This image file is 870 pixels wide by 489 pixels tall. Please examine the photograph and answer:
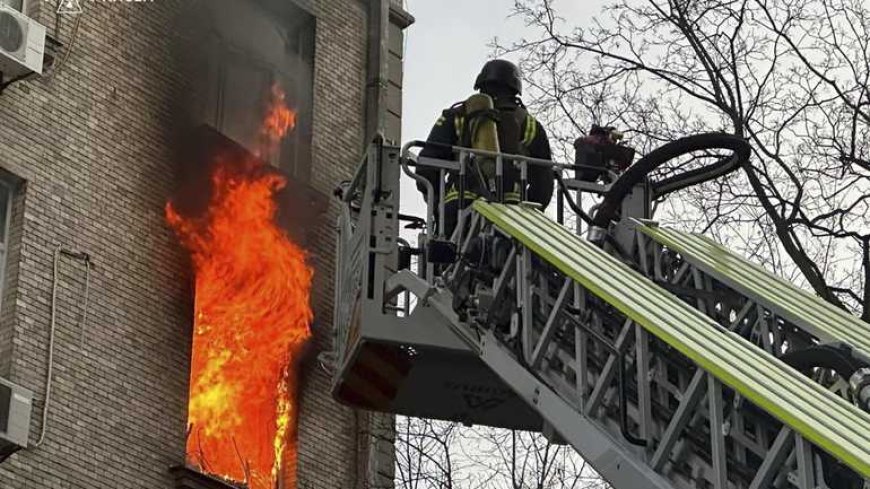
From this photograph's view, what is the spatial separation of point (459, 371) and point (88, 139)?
188 inches

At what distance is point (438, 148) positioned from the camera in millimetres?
10484

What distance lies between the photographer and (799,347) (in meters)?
8.93

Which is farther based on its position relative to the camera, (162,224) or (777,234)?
(162,224)

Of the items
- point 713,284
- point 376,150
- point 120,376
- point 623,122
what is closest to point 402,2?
point 623,122

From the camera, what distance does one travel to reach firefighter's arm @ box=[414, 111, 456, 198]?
10.5 metres

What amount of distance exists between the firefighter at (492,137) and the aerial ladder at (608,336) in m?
0.09

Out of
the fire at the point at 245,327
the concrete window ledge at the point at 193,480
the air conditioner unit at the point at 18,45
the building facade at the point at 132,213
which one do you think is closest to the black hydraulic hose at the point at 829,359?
the building facade at the point at 132,213

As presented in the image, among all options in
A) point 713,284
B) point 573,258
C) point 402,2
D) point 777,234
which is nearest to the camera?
point 573,258

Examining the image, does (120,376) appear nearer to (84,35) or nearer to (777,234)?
(84,35)

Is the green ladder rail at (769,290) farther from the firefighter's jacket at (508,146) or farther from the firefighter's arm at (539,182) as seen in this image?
the firefighter's arm at (539,182)

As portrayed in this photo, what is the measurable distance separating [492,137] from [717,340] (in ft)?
12.1

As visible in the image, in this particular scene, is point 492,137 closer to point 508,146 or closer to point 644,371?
point 508,146

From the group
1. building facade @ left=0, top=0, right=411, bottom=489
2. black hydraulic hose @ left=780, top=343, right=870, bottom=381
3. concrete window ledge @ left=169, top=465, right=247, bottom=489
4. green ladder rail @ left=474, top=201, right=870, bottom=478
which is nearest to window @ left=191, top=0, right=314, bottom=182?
building facade @ left=0, top=0, right=411, bottom=489

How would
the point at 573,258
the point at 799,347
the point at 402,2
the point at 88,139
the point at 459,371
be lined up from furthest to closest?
1. the point at 402,2
2. the point at 88,139
3. the point at 459,371
4. the point at 799,347
5. the point at 573,258
